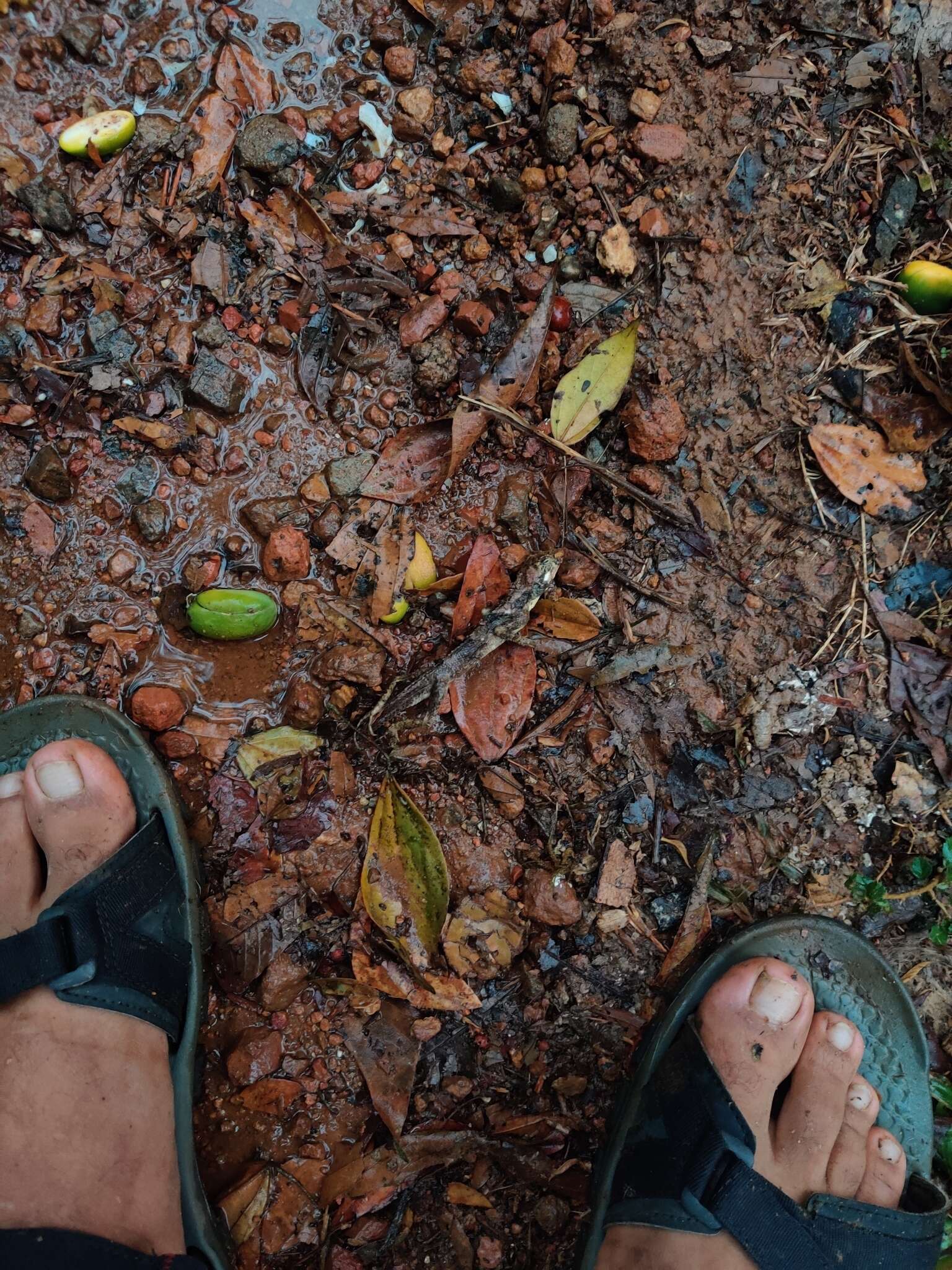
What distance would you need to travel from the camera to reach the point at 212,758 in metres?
2.04

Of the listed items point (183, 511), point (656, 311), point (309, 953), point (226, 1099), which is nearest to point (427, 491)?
point (183, 511)

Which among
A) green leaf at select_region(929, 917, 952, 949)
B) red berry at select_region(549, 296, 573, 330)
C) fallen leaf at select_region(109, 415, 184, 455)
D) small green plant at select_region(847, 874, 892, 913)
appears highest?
red berry at select_region(549, 296, 573, 330)

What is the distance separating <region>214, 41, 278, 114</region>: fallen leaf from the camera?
6.68 ft

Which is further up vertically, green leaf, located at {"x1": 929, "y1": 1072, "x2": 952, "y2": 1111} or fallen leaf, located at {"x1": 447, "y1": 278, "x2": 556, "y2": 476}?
fallen leaf, located at {"x1": 447, "y1": 278, "x2": 556, "y2": 476}

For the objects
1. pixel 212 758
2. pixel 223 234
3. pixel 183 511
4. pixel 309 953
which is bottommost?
pixel 309 953

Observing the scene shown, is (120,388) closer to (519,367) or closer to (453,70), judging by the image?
(519,367)

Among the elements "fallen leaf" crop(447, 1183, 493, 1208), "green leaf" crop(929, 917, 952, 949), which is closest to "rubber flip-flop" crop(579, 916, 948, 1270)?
"green leaf" crop(929, 917, 952, 949)

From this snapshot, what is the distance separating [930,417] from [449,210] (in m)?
1.37

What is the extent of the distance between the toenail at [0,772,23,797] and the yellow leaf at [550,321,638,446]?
1663 mm

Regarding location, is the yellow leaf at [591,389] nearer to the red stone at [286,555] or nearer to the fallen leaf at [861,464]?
the fallen leaf at [861,464]

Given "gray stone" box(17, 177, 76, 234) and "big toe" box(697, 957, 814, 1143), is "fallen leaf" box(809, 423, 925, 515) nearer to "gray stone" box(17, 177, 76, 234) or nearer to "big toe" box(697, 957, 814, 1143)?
"big toe" box(697, 957, 814, 1143)

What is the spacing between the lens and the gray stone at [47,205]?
1989 millimetres

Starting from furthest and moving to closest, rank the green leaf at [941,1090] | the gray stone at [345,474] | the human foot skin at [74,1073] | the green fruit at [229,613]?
the green leaf at [941,1090] → the gray stone at [345,474] → the green fruit at [229,613] → the human foot skin at [74,1073]

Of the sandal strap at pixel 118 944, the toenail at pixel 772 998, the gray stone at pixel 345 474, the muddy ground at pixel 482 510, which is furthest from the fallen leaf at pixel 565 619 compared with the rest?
the sandal strap at pixel 118 944
